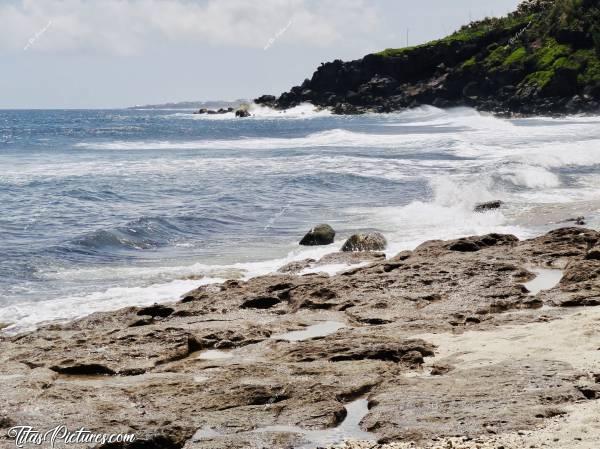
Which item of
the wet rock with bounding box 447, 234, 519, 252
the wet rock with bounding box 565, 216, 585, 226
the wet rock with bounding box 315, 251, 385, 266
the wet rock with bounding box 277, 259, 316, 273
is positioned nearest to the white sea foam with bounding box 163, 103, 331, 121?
the wet rock with bounding box 565, 216, 585, 226

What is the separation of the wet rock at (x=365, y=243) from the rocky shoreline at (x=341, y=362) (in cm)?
383

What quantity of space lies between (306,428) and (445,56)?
127014 mm

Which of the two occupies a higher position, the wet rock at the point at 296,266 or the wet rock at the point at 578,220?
the wet rock at the point at 578,220

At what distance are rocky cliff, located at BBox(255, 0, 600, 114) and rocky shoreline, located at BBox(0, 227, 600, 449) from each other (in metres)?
84.5

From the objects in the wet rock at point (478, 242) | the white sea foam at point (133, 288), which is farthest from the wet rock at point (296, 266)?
the wet rock at point (478, 242)

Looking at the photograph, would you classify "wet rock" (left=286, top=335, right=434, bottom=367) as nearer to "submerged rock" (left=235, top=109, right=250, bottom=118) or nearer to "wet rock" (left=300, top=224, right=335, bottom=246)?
"wet rock" (left=300, top=224, right=335, bottom=246)

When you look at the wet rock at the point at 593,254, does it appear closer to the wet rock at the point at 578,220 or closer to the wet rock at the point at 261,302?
the wet rock at the point at 261,302

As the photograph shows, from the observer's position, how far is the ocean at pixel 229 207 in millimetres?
18703

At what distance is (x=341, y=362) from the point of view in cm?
1032

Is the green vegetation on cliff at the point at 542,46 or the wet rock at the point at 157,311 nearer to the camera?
the wet rock at the point at 157,311

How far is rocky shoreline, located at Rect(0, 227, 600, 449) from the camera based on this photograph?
27.2 ft

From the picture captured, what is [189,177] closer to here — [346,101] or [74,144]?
[74,144]

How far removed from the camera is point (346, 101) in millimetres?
137375

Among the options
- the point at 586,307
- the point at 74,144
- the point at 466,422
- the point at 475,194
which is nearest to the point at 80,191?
the point at 475,194
